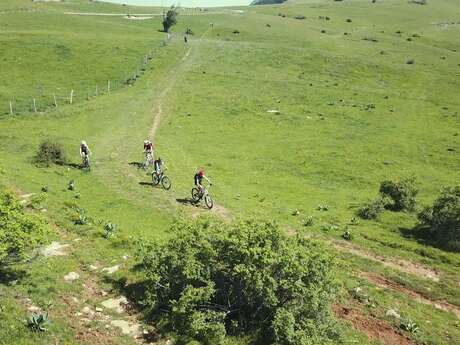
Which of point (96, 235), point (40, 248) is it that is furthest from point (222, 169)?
point (40, 248)

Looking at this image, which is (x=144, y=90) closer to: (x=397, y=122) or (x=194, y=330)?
(x=397, y=122)

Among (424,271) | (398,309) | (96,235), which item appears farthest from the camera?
(424,271)

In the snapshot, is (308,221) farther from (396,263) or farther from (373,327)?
(373,327)

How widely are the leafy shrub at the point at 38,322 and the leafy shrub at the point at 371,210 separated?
22985 millimetres

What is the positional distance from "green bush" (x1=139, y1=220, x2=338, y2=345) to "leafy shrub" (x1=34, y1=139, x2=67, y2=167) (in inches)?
901

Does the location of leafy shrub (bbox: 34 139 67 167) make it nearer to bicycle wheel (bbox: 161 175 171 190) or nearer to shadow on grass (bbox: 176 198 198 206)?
bicycle wheel (bbox: 161 175 171 190)

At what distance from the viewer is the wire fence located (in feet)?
188

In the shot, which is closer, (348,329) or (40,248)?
(348,329)

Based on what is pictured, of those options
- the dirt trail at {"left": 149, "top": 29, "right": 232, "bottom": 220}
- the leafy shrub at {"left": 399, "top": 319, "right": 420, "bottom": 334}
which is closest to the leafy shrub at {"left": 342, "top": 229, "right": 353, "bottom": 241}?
the dirt trail at {"left": 149, "top": 29, "right": 232, "bottom": 220}

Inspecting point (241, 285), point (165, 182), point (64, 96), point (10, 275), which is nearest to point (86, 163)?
point (165, 182)

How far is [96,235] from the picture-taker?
23672mm

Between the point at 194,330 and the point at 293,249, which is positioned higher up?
the point at 293,249

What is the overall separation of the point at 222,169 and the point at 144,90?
A: 31.2 meters

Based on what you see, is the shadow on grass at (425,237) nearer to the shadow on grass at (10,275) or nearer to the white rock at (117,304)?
the white rock at (117,304)
